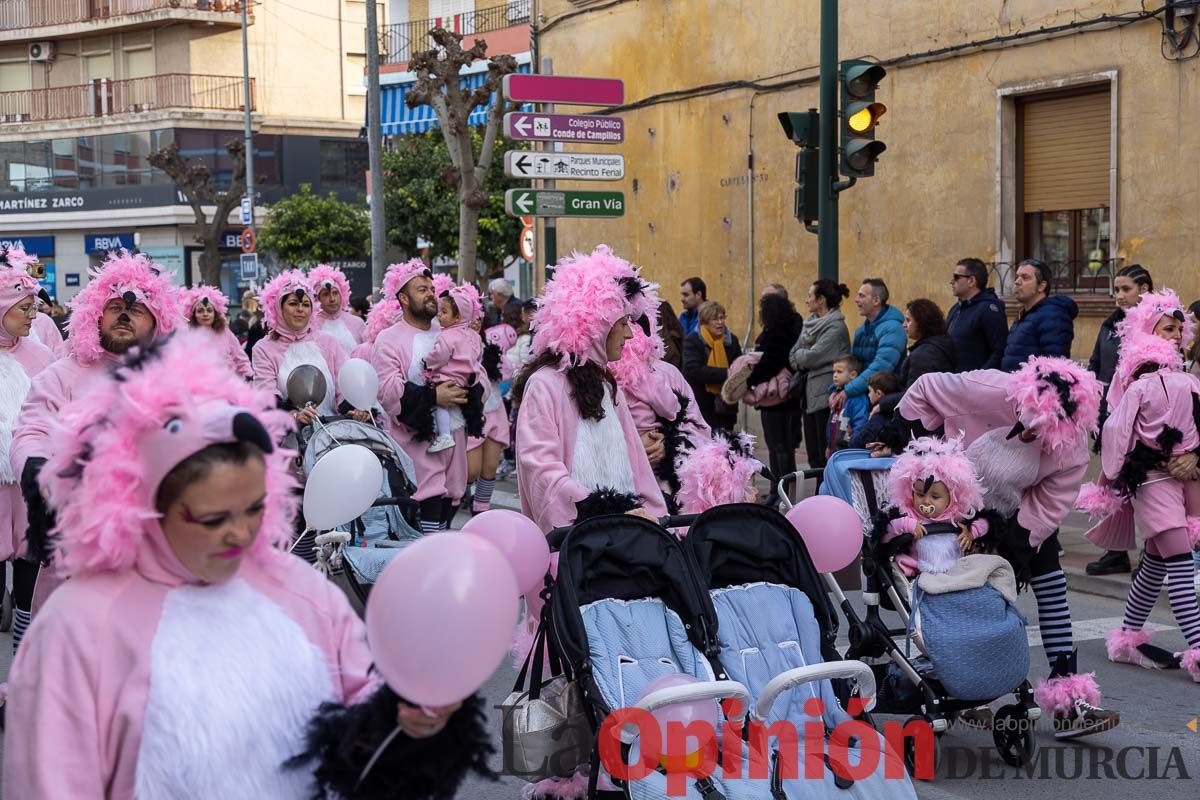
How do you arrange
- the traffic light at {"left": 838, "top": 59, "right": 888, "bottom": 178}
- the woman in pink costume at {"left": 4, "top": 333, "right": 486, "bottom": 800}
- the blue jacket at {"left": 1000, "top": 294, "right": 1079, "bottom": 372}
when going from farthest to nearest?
the traffic light at {"left": 838, "top": 59, "right": 888, "bottom": 178}
the blue jacket at {"left": 1000, "top": 294, "right": 1079, "bottom": 372}
the woman in pink costume at {"left": 4, "top": 333, "right": 486, "bottom": 800}

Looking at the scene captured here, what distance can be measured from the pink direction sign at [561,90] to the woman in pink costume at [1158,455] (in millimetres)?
7623

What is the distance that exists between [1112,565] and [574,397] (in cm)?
537

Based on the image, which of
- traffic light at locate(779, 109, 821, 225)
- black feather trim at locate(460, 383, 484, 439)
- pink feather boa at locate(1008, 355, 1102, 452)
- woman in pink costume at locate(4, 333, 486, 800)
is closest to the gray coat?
traffic light at locate(779, 109, 821, 225)

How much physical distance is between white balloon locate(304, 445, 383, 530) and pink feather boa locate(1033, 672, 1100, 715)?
9.44ft

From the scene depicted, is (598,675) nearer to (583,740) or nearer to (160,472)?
(583,740)

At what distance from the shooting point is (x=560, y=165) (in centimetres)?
1448

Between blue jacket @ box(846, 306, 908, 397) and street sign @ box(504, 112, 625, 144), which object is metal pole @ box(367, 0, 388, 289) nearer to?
street sign @ box(504, 112, 625, 144)

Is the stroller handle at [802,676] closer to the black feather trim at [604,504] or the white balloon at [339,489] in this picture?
the black feather trim at [604,504]

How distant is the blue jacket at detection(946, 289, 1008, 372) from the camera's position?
10.2 m

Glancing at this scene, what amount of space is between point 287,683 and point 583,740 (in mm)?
1982

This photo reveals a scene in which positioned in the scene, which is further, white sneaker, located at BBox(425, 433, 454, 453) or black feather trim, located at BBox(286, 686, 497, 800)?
white sneaker, located at BBox(425, 433, 454, 453)

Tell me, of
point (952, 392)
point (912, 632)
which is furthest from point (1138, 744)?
point (952, 392)

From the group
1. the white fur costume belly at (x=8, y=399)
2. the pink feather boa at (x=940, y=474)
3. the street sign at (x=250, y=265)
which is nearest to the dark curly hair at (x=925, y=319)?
the pink feather boa at (x=940, y=474)

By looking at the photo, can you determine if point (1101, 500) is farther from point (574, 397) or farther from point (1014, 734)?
point (574, 397)
